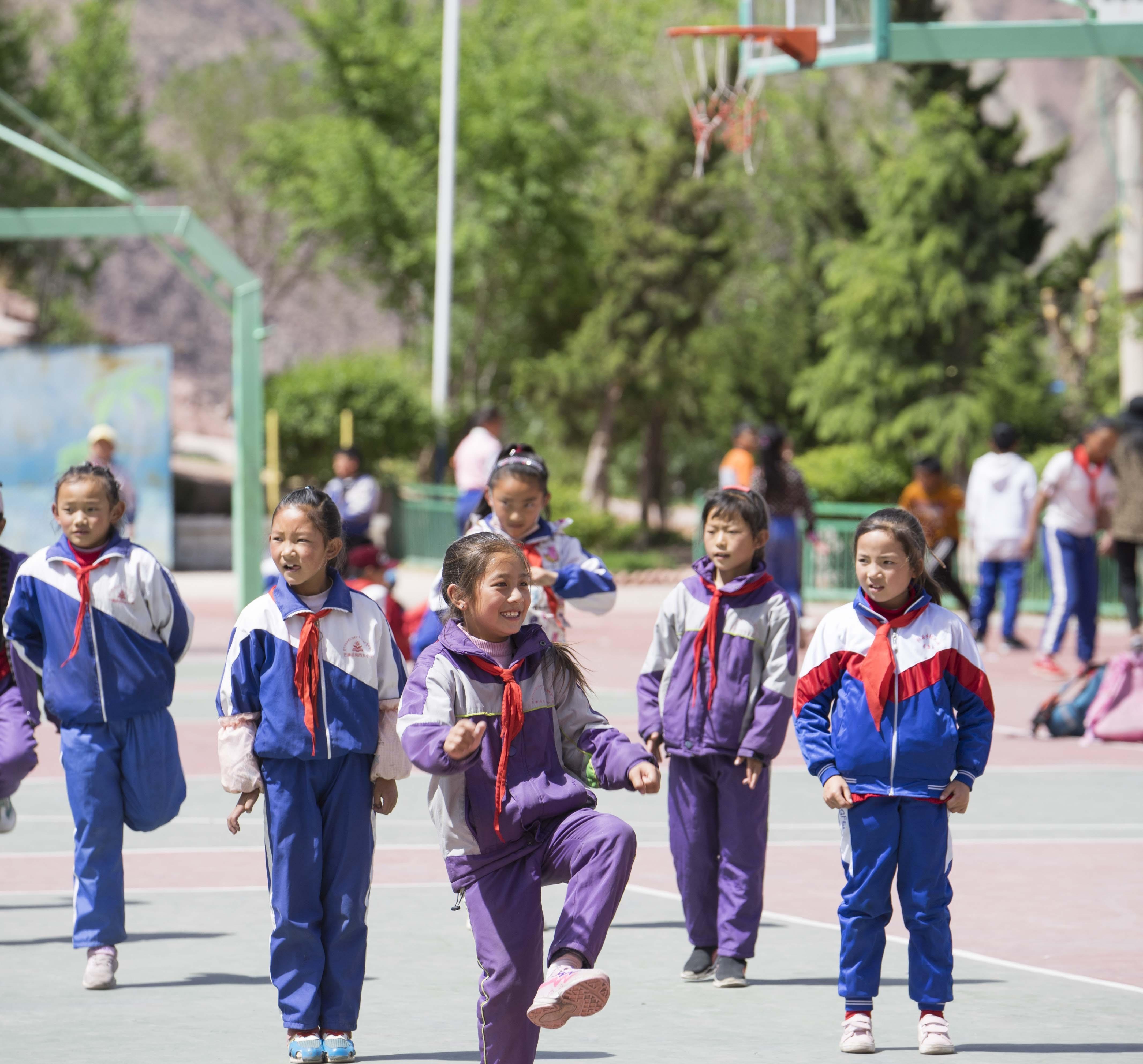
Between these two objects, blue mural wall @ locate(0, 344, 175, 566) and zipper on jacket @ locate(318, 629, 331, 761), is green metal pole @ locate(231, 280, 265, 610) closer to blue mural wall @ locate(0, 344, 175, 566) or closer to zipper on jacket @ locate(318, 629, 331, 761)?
blue mural wall @ locate(0, 344, 175, 566)

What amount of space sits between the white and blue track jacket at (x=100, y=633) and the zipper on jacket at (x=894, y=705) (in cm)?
242

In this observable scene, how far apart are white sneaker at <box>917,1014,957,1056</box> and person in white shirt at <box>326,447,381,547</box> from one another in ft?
31.2

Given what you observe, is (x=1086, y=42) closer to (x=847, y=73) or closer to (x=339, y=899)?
(x=339, y=899)


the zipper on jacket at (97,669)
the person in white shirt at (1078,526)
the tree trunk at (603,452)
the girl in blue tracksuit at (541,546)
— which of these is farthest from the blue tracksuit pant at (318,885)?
the tree trunk at (603,452)

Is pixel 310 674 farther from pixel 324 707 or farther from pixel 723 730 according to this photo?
pixel 723 730

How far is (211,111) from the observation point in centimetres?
6462

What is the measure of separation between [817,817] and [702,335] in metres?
27.0

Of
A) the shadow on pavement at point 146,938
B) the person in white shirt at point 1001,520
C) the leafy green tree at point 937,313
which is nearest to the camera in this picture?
the shadow on pavement at point 146,938

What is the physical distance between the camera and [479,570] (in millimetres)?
4773

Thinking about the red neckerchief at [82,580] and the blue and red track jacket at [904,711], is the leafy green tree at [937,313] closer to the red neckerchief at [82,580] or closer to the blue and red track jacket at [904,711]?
the red neckerchief at [82,580]

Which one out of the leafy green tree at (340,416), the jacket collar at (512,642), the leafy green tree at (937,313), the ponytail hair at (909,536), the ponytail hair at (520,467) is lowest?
the jacket collar at (512,642)

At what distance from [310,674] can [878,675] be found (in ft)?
5.28

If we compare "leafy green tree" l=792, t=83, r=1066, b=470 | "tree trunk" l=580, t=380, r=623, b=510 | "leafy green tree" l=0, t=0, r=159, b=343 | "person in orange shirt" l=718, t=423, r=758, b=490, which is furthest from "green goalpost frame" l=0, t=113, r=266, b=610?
"leafy green tree" l=0, t=0, r=159, b=343

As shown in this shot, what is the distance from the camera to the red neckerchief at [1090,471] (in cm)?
1457
